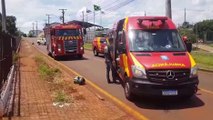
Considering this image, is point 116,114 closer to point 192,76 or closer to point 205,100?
point 192,76

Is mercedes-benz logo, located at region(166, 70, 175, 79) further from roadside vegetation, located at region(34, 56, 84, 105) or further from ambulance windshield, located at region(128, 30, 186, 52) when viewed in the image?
roadside vegetation, located at region(34, 56, 84, 105)

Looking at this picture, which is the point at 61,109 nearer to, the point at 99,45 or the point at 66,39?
the point at 66,39

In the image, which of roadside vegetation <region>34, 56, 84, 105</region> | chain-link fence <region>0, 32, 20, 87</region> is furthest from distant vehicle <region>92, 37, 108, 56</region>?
chain-link fence <region>0, 32, 20, 87</region>

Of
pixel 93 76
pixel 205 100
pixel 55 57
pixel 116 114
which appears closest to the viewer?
pixel 116 114

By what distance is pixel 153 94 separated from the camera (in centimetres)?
1064

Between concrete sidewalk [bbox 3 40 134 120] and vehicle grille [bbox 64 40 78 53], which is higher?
vehicle grille [bbox 64 40 78 53]

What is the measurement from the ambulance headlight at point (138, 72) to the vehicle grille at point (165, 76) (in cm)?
15

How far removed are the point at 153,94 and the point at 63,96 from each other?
8.56 ft

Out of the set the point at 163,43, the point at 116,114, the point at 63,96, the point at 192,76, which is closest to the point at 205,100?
the point at 192,76

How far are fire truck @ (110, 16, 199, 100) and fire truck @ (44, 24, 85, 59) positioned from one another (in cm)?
1715

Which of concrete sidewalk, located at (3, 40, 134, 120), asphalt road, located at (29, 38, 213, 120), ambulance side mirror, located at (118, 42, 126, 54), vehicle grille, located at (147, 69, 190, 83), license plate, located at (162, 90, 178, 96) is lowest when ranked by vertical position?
asphalt road, located at (29, 38, 213, 120)

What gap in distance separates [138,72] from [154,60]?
0.55 metres

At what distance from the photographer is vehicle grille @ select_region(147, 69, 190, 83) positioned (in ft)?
34.7

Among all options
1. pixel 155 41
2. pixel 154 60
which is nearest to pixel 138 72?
pixel 154 60
